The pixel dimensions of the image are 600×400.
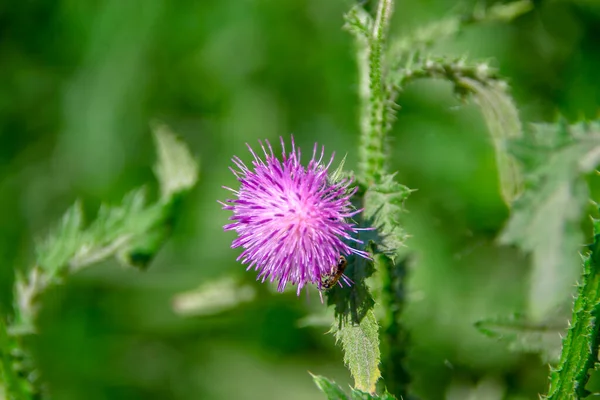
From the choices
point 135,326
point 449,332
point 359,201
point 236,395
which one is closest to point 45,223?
point 135,326

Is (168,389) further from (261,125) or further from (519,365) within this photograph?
(519,365)

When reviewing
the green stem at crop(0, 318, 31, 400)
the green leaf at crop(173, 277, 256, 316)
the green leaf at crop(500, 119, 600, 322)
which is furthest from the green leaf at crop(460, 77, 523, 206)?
the green stem at crop(0, 318, 31, 400)

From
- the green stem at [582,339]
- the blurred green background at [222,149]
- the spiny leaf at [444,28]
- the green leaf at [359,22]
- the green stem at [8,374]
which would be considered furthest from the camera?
the blurred green background at [222,149]

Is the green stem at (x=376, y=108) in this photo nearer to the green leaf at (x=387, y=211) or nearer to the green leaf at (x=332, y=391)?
the green leaf at (x=387, y=211)

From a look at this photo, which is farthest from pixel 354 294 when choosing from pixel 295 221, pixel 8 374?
pixel 8 374

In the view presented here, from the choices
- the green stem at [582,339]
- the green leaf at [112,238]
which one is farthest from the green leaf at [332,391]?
the green leaf at [112,238]

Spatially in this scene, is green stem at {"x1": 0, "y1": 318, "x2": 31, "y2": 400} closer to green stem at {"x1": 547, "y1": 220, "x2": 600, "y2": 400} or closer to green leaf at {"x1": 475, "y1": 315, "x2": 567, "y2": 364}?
green leaf at {"x1": 475, "y1": 315, "x2": 567, "y2": 364}
